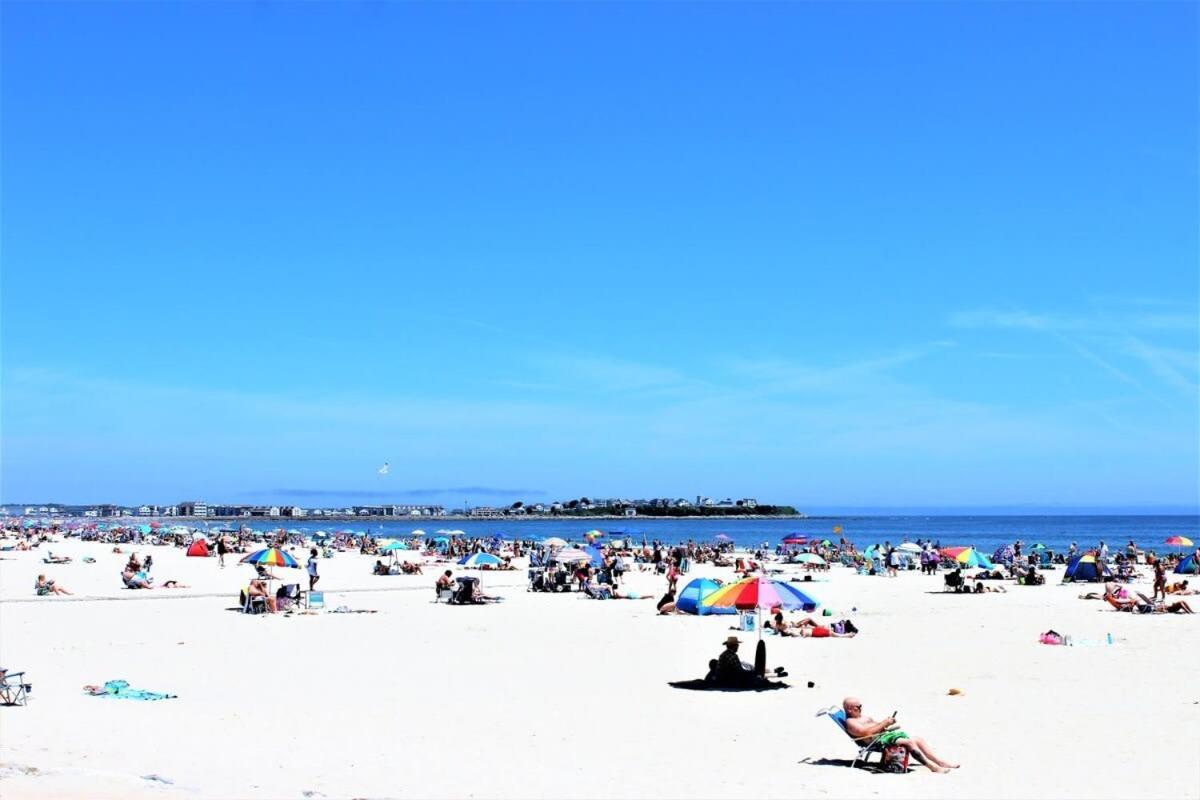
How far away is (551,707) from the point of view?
41.0ft

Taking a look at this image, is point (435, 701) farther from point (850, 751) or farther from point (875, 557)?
point (875, 557)

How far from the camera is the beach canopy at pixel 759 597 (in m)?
15.2

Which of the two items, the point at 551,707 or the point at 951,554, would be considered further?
the point at 951,554

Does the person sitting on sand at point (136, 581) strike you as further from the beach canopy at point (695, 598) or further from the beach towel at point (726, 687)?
the beach towel at point (726, 687)

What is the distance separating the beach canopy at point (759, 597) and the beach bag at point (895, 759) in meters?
5.62

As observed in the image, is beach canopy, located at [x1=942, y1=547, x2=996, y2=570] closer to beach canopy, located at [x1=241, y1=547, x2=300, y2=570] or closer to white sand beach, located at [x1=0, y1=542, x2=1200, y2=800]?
white sand beach, located at [x1=0, y1=542, x2=1200, y2=800]

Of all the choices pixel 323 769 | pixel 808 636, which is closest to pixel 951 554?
pixel 808 636

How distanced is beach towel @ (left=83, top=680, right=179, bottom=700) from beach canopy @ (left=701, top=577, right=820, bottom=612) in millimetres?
6986

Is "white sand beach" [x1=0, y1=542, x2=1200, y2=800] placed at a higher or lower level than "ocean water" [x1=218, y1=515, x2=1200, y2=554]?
higher

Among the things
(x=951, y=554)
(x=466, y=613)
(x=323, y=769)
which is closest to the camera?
(x=323, y=769)

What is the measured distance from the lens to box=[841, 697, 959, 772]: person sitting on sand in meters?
9.39

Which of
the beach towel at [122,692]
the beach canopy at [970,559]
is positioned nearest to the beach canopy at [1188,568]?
the beach canopy at [970,559]

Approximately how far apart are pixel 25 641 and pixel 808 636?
41.9 feet

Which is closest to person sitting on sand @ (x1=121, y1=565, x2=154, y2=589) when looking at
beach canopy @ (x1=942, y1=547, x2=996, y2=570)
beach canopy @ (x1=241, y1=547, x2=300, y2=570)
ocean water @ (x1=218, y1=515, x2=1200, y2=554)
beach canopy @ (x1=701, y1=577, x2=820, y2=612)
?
beach canopy @ (x1=241, y1=547, x2=300, y2=570)
